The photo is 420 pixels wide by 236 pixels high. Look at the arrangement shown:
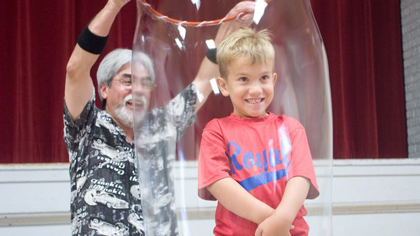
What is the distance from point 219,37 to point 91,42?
66 cm

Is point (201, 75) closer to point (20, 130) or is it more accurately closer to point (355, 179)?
point (355, 179)

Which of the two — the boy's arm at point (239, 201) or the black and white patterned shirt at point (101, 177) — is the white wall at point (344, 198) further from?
the boy's arm at point (239, 201)

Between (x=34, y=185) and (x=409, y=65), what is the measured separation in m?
2.74

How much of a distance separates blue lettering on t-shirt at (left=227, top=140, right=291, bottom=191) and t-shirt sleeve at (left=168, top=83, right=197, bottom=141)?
6cm

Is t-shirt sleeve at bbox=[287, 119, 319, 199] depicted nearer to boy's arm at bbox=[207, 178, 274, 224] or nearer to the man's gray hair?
boy's arm at bbox=[207, 178, 274, 224]

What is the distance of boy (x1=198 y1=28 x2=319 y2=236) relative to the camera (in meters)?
0.56

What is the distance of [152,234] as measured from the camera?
641 millimetres

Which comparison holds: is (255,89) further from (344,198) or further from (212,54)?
(344,198)

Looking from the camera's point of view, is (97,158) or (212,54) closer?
(212,54)

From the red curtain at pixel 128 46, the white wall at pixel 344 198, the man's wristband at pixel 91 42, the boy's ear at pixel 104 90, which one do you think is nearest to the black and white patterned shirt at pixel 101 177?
the boy's ear at pixel 104 90

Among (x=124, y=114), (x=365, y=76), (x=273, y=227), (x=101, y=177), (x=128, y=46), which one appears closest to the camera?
(x=273, y=227)

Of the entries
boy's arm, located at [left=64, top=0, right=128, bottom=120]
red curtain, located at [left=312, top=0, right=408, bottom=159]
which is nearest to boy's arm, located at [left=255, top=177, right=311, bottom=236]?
boy's arm, located at [left=64, top=0, right=128, bottom=120]

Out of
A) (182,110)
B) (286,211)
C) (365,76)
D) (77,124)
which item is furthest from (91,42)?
(365,76)

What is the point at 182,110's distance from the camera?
23.8 inches
